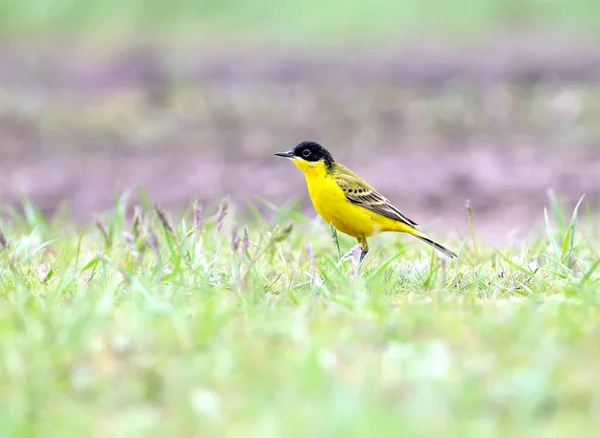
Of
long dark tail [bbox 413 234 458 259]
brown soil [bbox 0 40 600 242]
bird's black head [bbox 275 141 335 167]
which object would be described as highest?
bird's black head [bbox 275 141 335 167]

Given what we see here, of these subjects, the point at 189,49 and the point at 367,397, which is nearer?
the point at 367,397

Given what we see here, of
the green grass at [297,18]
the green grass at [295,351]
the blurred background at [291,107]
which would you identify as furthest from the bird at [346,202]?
the green grass at [297,18]

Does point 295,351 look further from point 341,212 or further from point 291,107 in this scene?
point 291,107

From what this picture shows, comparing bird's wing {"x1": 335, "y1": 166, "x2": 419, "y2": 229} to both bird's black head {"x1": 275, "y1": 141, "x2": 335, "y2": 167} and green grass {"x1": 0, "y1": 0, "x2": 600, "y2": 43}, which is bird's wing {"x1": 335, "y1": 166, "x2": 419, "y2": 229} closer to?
bird's black head {"x1": 275, "y1": 141, "x2": 335, "y2": 167}

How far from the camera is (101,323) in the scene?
426 centimetres

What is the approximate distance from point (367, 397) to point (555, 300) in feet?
5.16

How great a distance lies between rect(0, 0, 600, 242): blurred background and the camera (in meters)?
10.8

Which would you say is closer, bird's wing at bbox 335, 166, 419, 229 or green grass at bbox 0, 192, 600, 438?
green grass at bbox 0, 192, 600, 438

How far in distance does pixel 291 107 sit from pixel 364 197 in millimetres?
6395

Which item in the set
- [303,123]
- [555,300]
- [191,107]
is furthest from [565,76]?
[555,300]

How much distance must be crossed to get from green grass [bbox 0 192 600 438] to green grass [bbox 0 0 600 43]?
1151 centimetres

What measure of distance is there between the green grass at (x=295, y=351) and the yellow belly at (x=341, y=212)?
3.36 feet

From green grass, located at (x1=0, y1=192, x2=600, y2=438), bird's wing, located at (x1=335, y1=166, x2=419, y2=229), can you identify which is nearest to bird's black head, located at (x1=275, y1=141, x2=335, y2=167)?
bird's wing, located at (x1=335, y1=166, x2=419, y2=229)

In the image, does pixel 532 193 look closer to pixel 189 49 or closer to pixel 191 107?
pixel 191 107
